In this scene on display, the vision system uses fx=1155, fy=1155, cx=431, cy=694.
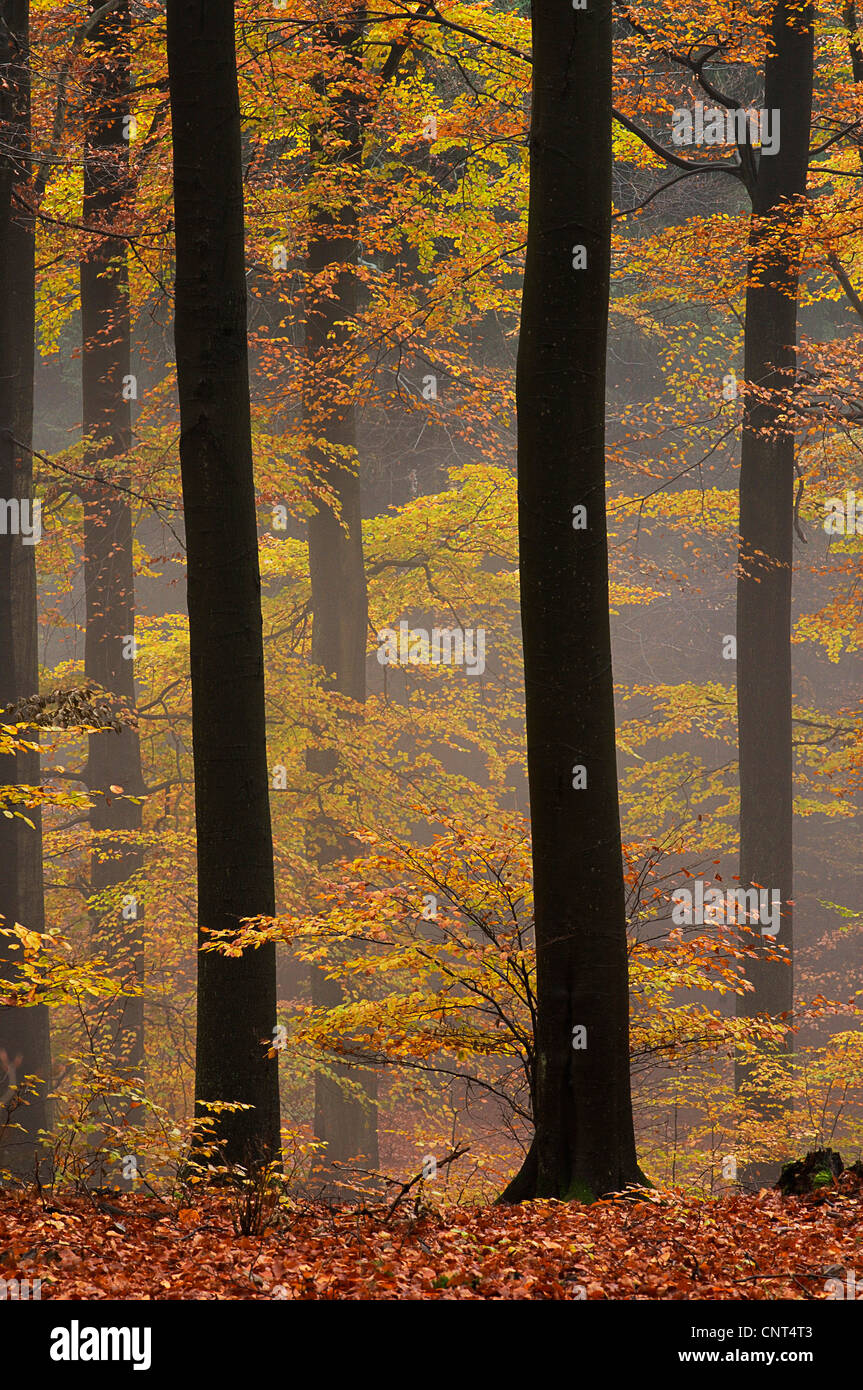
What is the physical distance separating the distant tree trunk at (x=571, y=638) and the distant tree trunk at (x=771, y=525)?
17.8 ft

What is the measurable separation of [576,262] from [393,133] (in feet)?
25.2

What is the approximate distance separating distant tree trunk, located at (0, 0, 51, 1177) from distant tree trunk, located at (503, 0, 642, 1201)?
539 centimetres

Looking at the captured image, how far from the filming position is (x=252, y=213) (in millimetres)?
10781

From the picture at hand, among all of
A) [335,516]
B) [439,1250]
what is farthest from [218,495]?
[335,516]

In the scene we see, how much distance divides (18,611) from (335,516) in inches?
218

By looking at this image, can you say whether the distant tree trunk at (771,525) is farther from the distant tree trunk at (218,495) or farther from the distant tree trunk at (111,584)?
the distant tree trunk at (111,584)

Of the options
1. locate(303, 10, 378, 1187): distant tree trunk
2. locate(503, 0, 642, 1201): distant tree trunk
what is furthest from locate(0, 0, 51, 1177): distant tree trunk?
locate(503, 0, 642, 1201): distant tree trunk

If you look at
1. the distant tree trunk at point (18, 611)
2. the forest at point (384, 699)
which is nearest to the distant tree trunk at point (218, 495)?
the forest at point (384, 699)

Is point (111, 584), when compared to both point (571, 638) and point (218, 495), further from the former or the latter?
point (571, 638)

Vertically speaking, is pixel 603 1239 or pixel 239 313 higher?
pixel 239 313

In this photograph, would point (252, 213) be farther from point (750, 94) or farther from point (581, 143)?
point (750, 94)

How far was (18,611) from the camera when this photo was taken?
389 inches

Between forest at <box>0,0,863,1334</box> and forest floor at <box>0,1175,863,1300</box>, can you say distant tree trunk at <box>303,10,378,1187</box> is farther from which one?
forest floor at <box>0,1175,863,1300</box>
